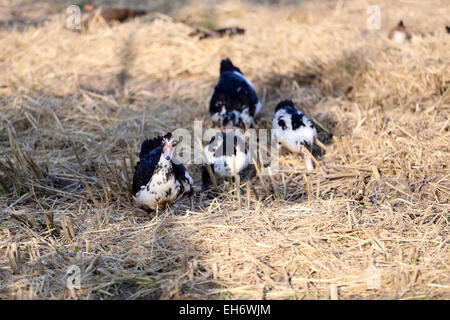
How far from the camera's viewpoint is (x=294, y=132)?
17.3 ft

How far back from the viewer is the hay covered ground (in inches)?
129

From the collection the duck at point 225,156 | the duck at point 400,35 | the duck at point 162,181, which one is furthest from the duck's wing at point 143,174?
the duck at point 400,35

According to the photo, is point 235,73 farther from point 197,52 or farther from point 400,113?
point 400,113

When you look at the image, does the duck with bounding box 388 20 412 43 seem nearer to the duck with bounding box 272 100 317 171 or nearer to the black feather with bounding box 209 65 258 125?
the black feather with bounding box 209 65 258 125

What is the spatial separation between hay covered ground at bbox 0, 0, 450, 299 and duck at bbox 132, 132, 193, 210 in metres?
0.14

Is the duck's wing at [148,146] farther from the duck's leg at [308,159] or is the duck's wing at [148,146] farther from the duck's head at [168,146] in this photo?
the duck's leg at [308,159]

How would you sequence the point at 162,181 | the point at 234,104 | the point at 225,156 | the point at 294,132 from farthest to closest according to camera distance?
the point at 234,104 < the point at 294,132 < the point at 225,156 < the point at 162,181

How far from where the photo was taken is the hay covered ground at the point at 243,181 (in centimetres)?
329

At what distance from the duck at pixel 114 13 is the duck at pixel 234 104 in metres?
3.84

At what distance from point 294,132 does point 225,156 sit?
0.80m

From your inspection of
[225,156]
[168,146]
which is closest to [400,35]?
[225,156]

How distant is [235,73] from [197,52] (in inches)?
52.6

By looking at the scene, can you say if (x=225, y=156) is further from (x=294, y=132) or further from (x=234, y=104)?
(x=234, y=104)

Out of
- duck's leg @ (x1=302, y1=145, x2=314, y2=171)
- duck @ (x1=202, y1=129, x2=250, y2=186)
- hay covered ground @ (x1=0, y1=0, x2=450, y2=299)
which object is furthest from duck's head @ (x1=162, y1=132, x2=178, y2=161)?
duck's leg @ (x1=302, y1=145, x2=314, y2=171)
